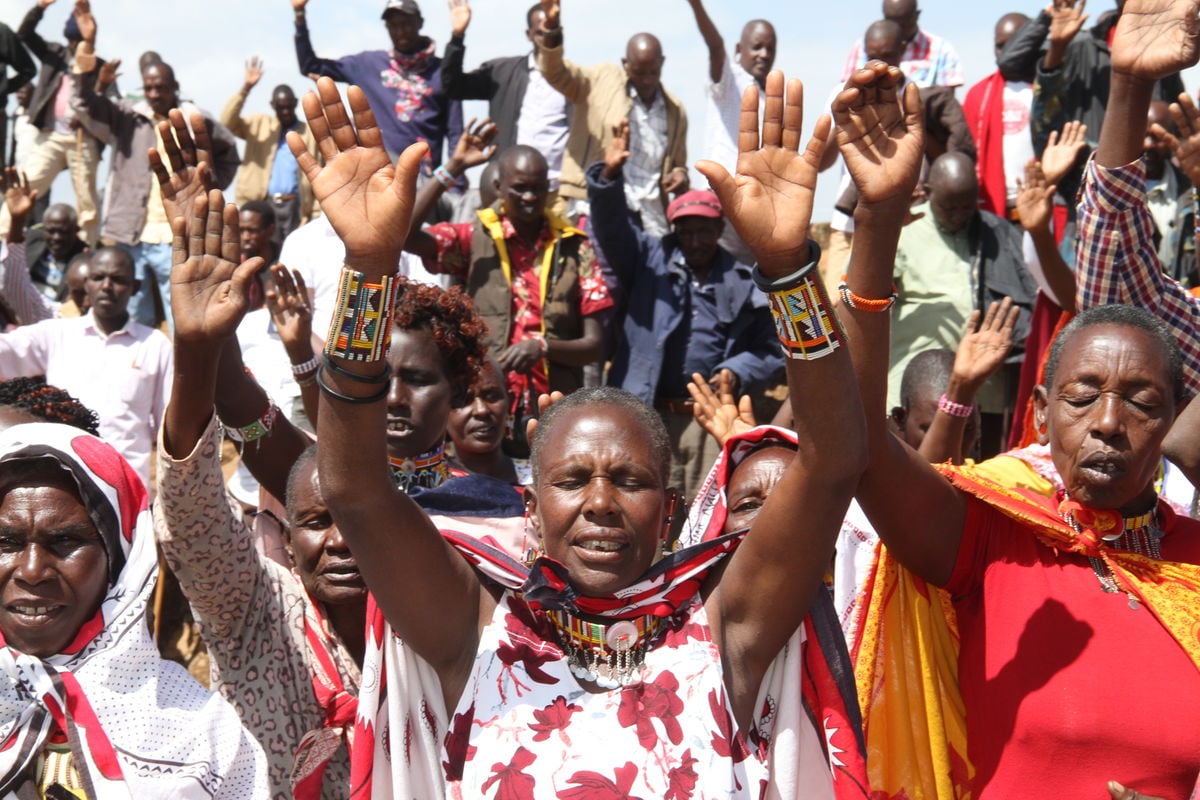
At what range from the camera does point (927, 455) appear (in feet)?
16.1

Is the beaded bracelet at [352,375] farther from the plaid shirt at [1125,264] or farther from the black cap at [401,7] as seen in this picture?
the black cap at [401,7]

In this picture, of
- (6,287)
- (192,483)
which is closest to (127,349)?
(6,287)

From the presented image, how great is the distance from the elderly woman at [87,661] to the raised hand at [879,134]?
191 centimetres

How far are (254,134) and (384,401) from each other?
10908mm

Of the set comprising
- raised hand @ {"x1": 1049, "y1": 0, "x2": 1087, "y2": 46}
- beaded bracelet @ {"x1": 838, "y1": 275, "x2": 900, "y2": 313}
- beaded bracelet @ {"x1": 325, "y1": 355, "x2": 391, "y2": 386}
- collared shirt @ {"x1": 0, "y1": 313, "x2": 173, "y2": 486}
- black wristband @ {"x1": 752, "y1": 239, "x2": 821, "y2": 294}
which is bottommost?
collared shirt @ {"x1": 0, "y1": 313, "x2": 173, "y2": 486}

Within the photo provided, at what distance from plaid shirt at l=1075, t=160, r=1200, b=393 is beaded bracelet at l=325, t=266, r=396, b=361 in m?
2.27

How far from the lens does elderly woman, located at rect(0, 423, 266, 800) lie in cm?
309

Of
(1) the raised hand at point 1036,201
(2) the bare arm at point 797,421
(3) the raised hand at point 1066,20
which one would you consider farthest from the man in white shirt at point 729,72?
(2) the bare arm at point 797,421

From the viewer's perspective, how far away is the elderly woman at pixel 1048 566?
9.71ft

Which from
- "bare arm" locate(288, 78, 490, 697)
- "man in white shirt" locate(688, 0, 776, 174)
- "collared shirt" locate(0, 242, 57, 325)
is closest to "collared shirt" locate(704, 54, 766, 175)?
"man in white shirt" locate(688, 0, 776, 174)

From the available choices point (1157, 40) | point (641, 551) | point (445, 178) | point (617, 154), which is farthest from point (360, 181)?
point (617, 154)

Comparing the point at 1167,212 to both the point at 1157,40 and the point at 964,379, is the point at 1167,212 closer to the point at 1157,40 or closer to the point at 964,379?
the point at 964,379

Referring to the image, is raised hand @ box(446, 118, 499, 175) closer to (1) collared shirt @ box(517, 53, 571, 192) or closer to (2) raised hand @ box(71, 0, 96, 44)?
(1) collared shirt @ box(517, 53, 571, 192)

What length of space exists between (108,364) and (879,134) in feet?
18.6
